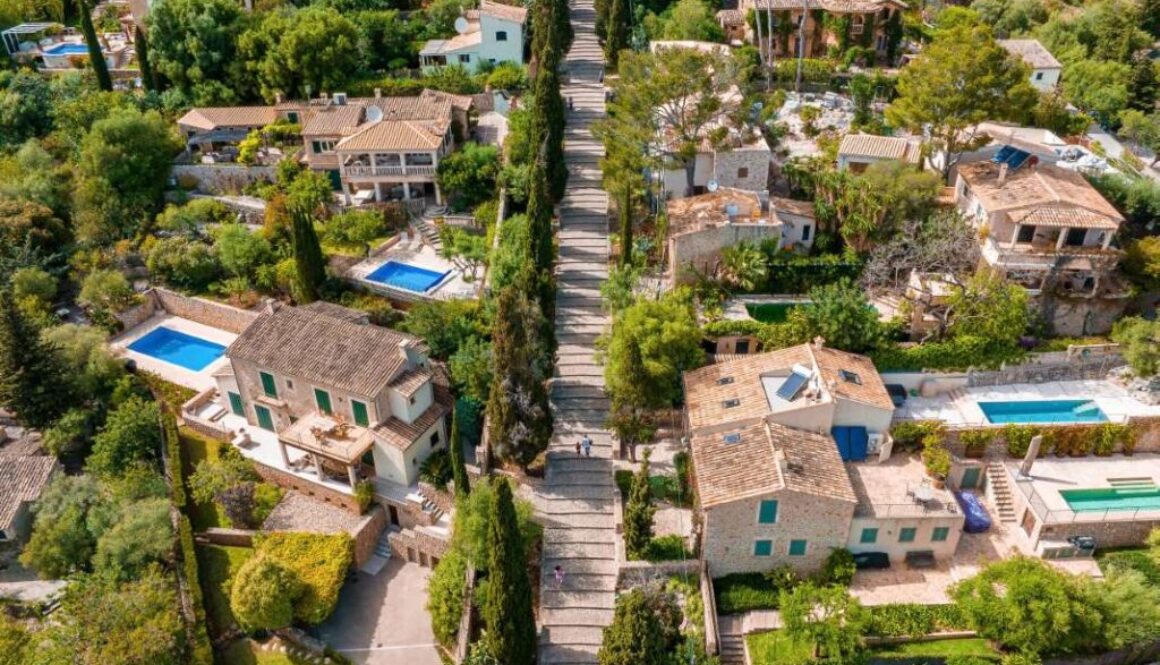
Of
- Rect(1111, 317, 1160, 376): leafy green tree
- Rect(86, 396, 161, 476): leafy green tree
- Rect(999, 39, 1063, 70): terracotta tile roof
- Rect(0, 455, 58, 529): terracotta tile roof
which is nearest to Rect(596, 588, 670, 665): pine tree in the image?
Rect(1111, 317, 1160, 376): leafy green tree

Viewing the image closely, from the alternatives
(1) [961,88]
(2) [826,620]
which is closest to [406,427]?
(2) [826,620]

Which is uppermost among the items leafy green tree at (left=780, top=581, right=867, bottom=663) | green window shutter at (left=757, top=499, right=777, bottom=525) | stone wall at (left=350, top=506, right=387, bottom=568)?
green window shutter at (left=757, top=499, right=777, bottom=525)

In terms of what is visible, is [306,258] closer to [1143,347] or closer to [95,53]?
[95,53]

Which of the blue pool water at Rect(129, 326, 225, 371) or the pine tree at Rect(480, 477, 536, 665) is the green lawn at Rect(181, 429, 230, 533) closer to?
the blue pool water at Rect(129, 326, 225, 371)

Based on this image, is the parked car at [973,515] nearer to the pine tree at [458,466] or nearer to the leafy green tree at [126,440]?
the pine tree at [458,466]

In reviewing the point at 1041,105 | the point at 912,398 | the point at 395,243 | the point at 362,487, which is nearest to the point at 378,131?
the point at 395,243

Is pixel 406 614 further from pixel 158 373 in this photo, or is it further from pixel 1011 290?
pixel 1011 290

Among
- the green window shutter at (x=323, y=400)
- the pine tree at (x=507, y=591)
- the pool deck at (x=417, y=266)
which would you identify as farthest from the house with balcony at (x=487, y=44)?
the pine tree at (x=507, y=591)
